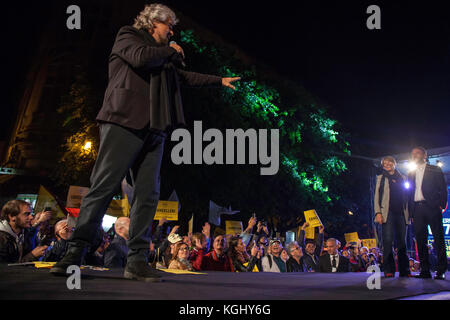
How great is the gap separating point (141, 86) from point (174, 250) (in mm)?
5257

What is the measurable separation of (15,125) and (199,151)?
21.9 meters

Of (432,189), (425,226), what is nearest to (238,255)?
(425,226)

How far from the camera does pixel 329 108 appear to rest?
18797 mm

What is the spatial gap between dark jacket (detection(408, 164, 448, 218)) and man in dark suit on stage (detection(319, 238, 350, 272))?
337 cm

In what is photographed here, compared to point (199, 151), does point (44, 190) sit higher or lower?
lower

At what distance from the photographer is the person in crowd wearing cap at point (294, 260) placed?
9.10 metres

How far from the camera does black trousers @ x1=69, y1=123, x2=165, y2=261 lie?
251 cm

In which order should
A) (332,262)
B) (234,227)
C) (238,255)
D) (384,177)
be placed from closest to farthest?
(384,177)
(238,255)
(332,262)
(234,227)

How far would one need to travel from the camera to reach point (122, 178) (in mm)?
2602

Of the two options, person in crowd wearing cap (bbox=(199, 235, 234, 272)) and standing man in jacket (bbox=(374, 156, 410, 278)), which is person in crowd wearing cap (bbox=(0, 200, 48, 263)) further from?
standing man in jacket (bbox=(374, 156, 410, 278))

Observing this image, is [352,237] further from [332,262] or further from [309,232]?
[332,262]
